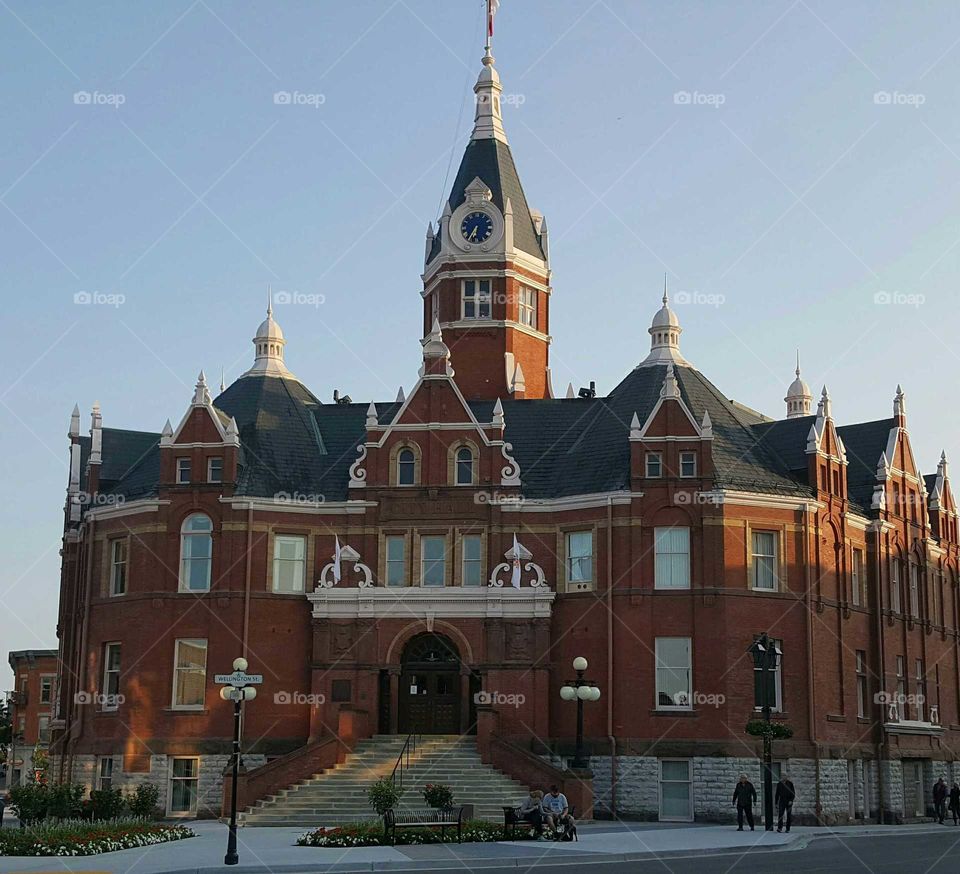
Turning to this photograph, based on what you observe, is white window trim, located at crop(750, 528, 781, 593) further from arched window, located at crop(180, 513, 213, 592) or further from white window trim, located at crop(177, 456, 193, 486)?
white window trim, located at crop(177, 456, 193, 486)

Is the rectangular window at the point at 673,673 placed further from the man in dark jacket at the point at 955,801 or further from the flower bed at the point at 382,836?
the flower bed at the point at 382,836

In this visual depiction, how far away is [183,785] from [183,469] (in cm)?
1138

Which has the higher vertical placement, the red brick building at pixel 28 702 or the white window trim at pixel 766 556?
the white window trim at pixel 766 556

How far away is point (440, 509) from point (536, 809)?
55.1ft

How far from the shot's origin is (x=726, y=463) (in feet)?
169

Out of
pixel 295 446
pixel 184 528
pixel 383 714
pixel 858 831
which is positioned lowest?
pixel 858 831

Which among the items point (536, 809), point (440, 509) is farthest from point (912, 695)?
point (536, 809)

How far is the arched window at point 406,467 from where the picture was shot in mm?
53375

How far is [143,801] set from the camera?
4603 centimetres

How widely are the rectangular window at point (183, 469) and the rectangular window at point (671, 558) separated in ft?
56.7

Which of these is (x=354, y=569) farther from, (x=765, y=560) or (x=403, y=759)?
(x=765, y=560)

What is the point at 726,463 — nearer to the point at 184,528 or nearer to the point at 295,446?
the point at 295,446

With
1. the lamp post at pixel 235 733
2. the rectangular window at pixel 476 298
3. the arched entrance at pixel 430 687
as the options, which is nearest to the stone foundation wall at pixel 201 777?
the arched entrance at pixel 430 687

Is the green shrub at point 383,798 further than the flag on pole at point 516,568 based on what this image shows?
No
